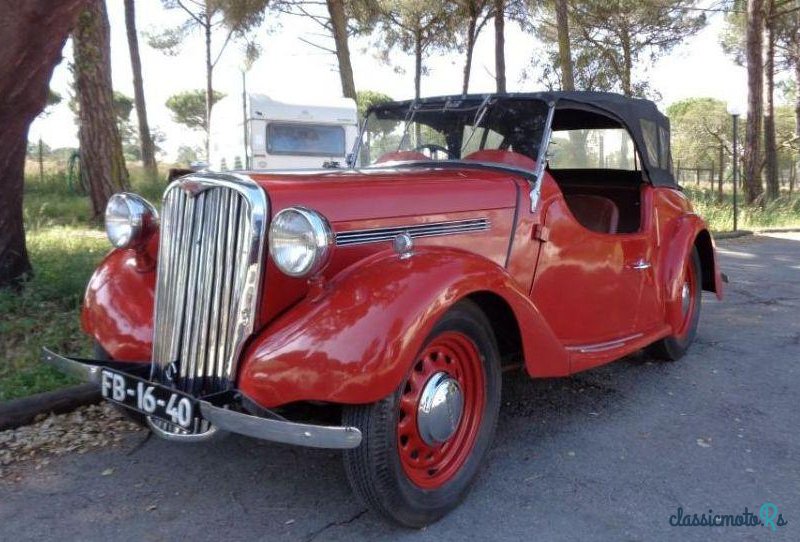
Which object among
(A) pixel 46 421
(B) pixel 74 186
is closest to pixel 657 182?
(A) pixel 46 421

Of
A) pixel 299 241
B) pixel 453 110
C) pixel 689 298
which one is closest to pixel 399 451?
pixel 299 241

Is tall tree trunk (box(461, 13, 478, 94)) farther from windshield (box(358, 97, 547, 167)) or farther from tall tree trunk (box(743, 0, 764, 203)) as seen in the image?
windshield (box(358, 97, 547, 167))

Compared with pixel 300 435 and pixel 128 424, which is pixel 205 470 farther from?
pixel 300 435

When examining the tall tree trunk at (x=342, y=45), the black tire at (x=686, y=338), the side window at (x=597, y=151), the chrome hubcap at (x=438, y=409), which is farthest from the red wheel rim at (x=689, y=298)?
the tall tree trunk at (x=342, y=45)

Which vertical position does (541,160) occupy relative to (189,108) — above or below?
below

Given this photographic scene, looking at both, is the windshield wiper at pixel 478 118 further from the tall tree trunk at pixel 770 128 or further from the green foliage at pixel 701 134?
the green foliage at pixel 701 134

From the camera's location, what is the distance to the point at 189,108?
4666 centimetres

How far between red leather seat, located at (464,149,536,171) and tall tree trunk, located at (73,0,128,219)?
566cm

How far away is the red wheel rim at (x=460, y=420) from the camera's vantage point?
9.00 feet

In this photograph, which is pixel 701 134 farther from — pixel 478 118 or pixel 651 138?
pixel 478 118

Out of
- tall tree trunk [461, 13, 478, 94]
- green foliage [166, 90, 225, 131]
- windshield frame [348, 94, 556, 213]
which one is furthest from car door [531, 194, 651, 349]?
green foliage [166, 90, 225, 131]

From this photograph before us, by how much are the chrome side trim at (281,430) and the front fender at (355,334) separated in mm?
115

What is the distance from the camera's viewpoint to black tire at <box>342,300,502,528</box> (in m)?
2.50

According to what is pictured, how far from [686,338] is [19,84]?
5.27 m
